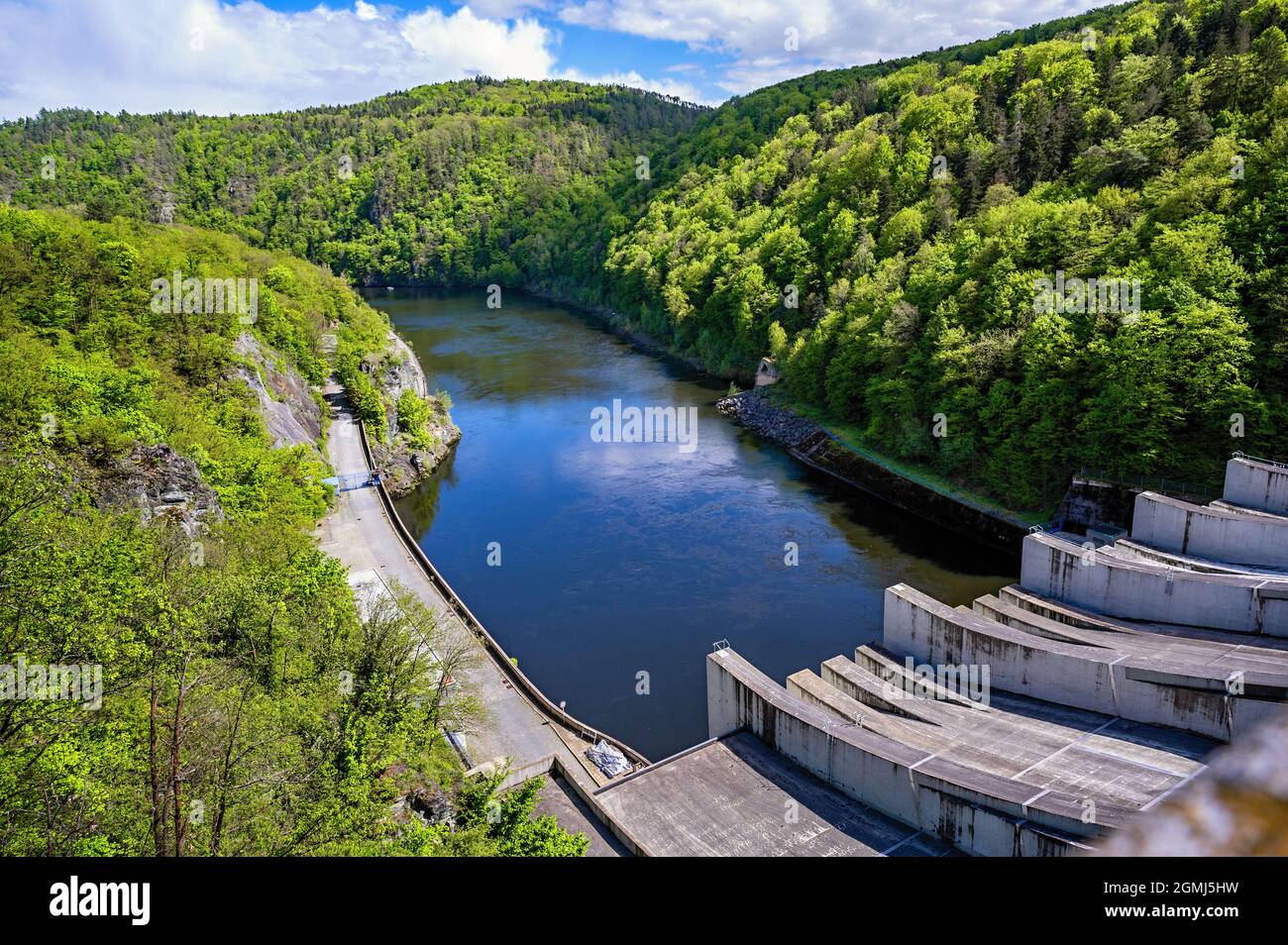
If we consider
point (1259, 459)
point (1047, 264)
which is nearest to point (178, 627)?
point (1259, 459)

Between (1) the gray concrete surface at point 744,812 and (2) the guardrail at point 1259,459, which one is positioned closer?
(1) the gray concrete surface at point 744,812

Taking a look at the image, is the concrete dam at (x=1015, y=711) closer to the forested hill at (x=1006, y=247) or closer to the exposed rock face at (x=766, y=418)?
the forested hill at (x=1006, y=247)

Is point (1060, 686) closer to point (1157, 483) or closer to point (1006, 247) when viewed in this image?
point (1157, 483)

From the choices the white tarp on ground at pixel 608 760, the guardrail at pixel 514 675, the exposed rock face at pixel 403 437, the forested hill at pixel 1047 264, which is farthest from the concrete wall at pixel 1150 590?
the exposed rock face at pixel 403 437

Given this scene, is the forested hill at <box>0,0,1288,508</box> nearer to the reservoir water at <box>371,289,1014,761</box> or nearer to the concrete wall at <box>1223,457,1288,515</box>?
the concrete wall at <box>1223,457,1288,515</box>

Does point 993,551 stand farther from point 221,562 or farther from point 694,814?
point 221,562
